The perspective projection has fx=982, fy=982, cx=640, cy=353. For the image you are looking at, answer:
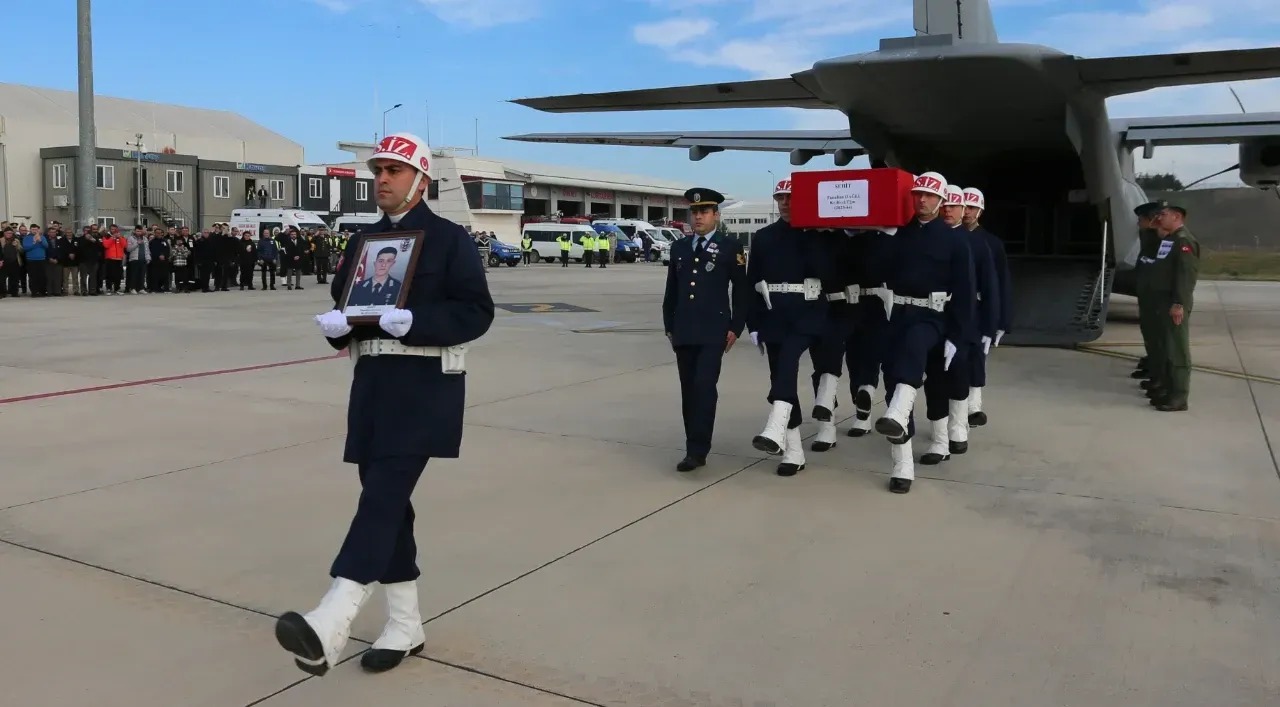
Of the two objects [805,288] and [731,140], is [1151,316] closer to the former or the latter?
[805,288]

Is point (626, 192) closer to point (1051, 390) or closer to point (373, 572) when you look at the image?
point (1051, 390)

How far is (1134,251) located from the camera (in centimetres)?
1446

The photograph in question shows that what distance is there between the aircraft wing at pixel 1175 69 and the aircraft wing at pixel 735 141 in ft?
26.2

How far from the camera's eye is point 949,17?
10.5 metres

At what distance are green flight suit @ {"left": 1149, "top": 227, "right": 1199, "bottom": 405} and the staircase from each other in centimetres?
4853

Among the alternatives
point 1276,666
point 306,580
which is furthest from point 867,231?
point 306,580

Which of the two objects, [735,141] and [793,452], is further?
[735,141]

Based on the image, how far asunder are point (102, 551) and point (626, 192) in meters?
79.3

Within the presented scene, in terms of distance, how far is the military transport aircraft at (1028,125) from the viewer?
9570 mm

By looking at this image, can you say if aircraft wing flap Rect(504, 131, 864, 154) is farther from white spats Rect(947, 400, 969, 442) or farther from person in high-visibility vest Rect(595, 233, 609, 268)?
person in high-visibility vest Rect(595, 233, 609, 268)

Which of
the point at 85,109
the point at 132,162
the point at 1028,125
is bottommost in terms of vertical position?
the point at 1028,125

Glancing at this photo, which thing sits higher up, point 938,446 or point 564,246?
point 564,246

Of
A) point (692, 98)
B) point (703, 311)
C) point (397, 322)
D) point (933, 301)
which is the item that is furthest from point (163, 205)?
point (397, 322)

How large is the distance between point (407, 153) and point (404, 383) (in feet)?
2.60
